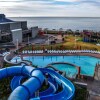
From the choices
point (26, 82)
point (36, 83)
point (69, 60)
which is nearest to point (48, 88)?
point (36, 83)

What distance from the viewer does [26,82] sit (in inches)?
559

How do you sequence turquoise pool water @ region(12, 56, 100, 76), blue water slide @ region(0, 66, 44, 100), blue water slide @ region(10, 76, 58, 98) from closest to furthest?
blue water slide @ region(0, 66, 44, 100) → blue water slide @ region(10, 76, 58, 98) → turquoise pool water @ region(12, 56, 100, 76)

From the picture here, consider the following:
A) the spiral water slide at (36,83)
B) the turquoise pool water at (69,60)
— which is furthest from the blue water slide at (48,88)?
the turquoise pool water at (69,60)

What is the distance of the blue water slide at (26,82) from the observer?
1247 cm

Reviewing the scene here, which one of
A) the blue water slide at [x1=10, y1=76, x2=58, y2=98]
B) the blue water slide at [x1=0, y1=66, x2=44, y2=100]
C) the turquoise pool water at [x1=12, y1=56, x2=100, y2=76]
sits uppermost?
the blue water slide at [x1=0, y1=66, x2=44, y2=100]

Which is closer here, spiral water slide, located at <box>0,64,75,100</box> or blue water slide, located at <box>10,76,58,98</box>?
spiral water slide, located at <box>0,64,75,100</box>

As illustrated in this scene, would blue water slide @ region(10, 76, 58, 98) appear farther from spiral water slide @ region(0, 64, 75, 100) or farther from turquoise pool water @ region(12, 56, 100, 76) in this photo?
turquoise pool water @ region(12, 56, 100, 76)

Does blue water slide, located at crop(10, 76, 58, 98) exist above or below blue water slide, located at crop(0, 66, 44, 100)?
below

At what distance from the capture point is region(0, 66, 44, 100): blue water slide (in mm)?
12467

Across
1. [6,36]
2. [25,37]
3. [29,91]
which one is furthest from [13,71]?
[25,37]

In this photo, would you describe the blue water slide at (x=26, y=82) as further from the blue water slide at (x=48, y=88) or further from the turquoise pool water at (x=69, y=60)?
the turquoise pool water at (x=69, y=60)

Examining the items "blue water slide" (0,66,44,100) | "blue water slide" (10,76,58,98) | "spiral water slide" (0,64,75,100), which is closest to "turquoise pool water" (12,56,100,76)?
"blue water slide" (10,76,58,98)

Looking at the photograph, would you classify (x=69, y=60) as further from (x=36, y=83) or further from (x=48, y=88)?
(x=36, y=83)

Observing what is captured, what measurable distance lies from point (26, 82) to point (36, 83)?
856 millimetres
